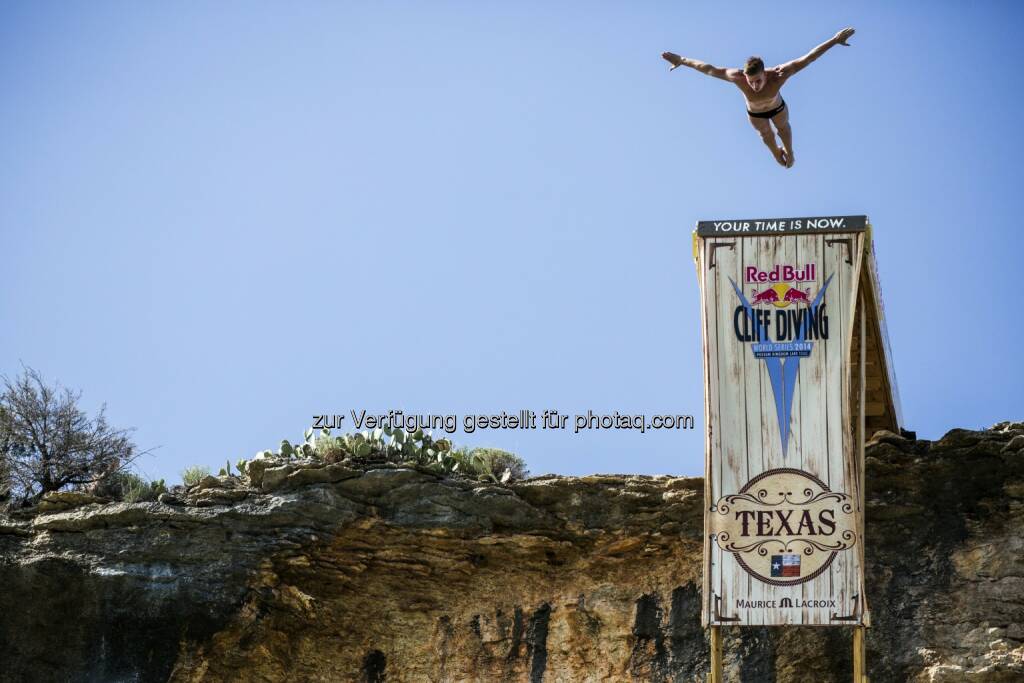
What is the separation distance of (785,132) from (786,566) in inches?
186

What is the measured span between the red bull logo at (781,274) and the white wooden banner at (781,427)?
0.01 metres

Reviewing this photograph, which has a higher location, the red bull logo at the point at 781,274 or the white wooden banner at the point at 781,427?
the red bull logo at the point at 781,274

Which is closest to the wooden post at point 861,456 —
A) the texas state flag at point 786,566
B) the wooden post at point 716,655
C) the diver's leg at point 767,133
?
the texas state flag at point 786,566

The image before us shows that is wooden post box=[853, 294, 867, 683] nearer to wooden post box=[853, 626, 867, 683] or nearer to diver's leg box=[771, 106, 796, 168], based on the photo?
wooden post box=[853, 626, 867, 683]

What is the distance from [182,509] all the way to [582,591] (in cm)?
467

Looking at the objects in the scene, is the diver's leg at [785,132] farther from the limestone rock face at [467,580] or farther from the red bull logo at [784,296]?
the limestone rock face at [467,580]

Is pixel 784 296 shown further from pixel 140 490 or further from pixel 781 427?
pixel 140 490

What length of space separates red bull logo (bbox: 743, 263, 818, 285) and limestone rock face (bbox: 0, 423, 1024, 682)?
2.69 metres

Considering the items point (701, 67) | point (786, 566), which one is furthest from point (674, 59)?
point (786, 566)

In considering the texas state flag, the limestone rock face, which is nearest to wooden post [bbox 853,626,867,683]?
the texas state flag

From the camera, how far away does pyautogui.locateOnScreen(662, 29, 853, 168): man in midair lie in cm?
1703

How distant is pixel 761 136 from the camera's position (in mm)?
17688

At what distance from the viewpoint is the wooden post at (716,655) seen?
16.2 metres

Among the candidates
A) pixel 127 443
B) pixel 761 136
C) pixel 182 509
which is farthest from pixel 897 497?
pixel 127 443
